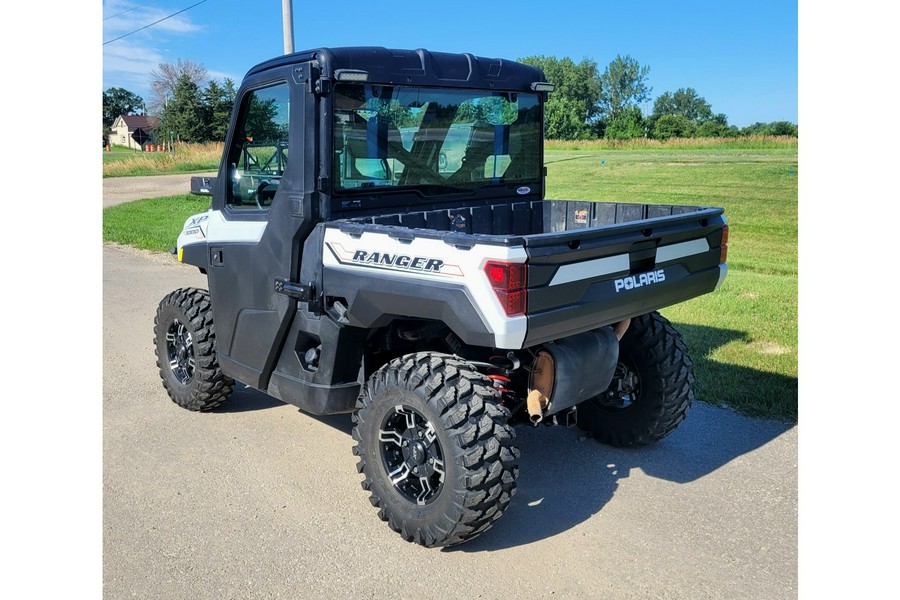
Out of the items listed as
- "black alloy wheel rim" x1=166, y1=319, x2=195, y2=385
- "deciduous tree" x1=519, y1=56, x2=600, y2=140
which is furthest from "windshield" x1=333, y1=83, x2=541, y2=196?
"deciduous tree" x1=519, y1=56, x2=600, y2=140

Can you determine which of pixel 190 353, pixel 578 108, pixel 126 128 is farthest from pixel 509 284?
pixel 126 128

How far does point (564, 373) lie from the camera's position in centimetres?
411

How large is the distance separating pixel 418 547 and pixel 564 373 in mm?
1131

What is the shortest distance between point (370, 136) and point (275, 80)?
0.63 m

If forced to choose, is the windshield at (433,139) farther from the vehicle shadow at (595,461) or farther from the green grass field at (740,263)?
the green grass field at (740,263)

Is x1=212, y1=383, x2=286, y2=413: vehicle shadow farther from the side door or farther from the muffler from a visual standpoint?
the muffler

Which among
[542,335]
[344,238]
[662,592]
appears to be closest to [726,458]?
[662,592]

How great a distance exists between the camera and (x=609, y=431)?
16.9 feet

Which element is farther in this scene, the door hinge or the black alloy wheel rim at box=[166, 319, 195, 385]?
the black alloy wheel rim at box=[166, 319, 195, 385]

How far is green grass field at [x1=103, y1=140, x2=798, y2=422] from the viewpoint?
6.50 metres

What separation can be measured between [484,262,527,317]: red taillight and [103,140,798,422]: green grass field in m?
3.01

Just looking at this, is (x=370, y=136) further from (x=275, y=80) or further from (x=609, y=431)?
(x=609, y=431)

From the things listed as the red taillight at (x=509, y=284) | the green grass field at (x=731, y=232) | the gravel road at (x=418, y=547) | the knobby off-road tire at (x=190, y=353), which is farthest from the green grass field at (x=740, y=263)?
the knobby off-road tire at (x=190, y=353)

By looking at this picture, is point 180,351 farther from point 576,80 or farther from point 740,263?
point 576,80
